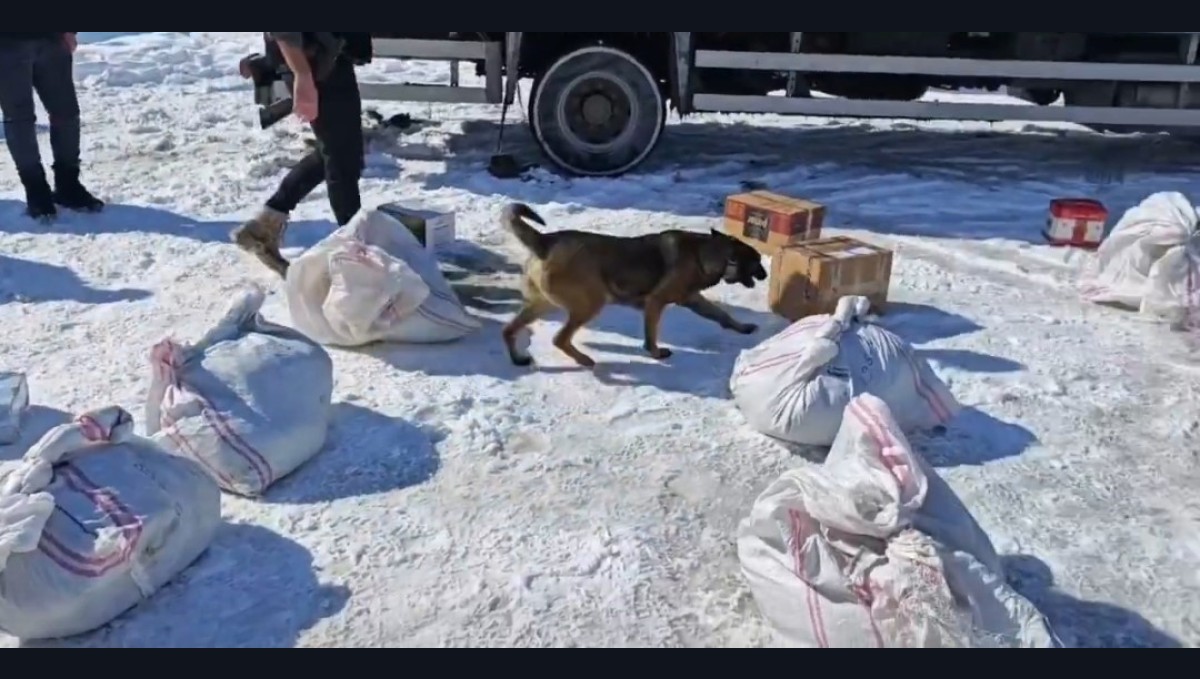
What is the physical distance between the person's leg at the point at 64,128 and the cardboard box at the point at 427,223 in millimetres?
2001

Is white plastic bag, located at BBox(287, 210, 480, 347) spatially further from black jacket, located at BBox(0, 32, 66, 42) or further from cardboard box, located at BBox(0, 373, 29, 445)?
black jacket, located at BBox(0, 32, 66, 42)

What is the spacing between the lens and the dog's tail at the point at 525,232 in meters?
4.30

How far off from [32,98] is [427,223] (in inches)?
97.0

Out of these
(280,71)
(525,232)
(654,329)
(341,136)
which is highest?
(280,71)

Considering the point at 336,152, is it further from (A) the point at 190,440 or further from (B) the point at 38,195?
(B) the point at 38,195

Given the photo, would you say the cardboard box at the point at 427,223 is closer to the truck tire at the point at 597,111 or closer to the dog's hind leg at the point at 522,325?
the dog's hind leg at the point at 522,325

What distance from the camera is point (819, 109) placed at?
24.8 feet

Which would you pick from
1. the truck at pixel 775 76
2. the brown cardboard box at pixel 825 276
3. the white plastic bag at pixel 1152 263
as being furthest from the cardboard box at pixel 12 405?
the white plastic bag at pixel 1152 263

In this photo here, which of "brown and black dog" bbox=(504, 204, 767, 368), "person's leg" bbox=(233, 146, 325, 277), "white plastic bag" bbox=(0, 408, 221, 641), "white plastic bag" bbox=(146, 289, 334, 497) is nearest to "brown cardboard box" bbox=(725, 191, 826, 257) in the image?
"brown and black dog" bbox=(504, 204, 767, 368)

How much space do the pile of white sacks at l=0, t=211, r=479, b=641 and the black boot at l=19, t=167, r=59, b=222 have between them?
2499 millimetres

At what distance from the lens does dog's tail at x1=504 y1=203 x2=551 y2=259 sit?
4.30 metres

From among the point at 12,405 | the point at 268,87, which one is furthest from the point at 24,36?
the point at 12,405

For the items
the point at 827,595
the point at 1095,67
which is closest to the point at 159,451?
the point at 827,595

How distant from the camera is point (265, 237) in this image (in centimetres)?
543
